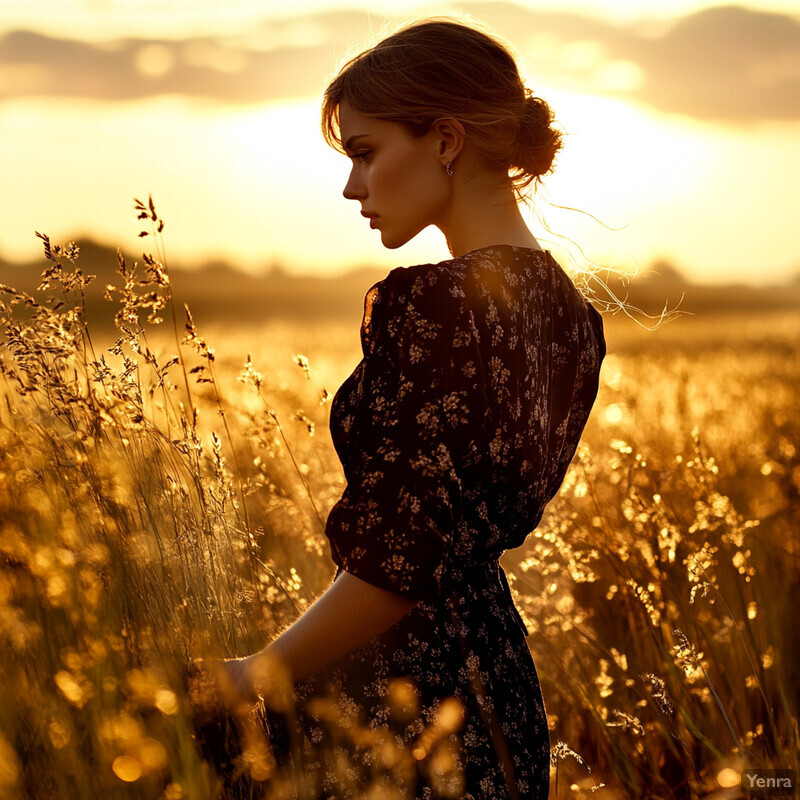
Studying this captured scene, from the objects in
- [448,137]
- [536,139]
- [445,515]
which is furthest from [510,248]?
[445,515]

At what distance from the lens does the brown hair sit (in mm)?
1717

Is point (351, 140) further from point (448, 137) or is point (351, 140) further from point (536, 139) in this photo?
point (536, 139)

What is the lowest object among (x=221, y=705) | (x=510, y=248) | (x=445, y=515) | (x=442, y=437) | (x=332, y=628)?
(x=221, y=705)

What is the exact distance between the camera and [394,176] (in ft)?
5.72

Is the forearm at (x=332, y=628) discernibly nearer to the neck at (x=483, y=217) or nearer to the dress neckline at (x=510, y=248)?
the dress neckline at (x=510, y=248)

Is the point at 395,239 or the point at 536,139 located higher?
the point at 536,139

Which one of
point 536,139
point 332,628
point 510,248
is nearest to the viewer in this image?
point 332,628

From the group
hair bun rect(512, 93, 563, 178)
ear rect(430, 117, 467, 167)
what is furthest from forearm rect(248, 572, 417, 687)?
hair bun rect(512, 93, 563, 178)

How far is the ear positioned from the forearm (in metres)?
0.81

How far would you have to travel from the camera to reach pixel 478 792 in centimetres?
158

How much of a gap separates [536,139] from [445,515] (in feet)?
2.88

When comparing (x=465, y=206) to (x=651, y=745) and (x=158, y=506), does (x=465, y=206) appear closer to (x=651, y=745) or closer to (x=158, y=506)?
(x=158, y=506)

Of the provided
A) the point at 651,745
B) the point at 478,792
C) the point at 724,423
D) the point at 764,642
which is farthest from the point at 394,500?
the point at 724,423

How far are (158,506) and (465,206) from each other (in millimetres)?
816
